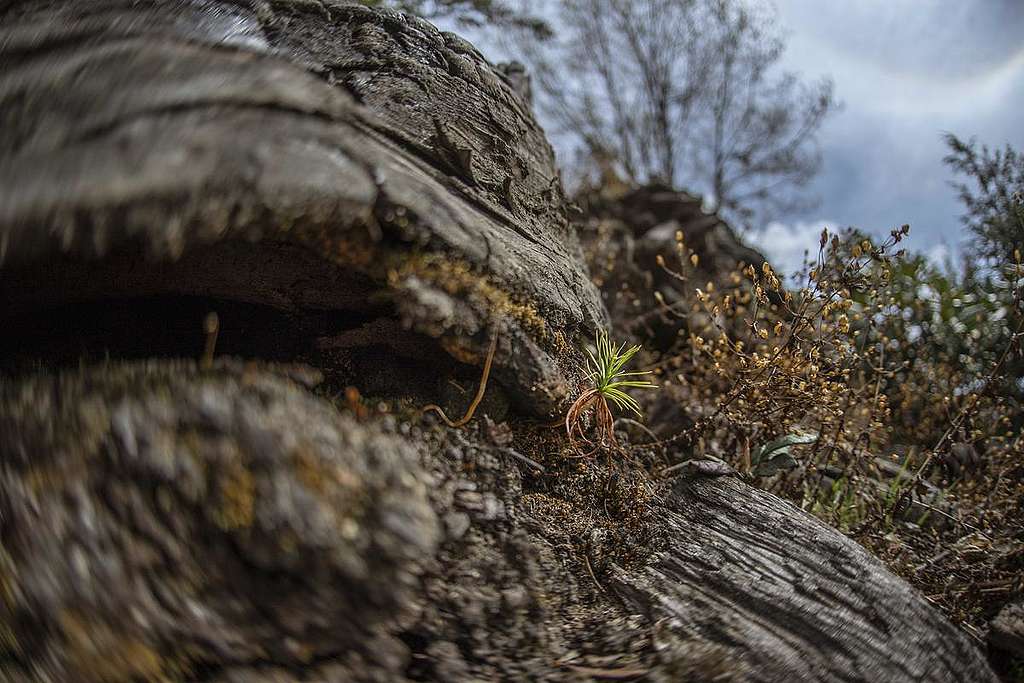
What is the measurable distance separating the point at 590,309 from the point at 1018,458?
234 centimetres

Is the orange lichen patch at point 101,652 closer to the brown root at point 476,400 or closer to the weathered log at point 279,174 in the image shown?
the weathered log at point 279,174

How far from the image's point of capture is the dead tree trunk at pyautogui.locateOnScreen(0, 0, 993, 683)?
1233mm

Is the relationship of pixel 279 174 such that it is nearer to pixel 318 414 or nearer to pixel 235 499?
pixel 318 414

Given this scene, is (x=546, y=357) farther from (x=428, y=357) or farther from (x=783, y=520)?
(x=783, y=520)

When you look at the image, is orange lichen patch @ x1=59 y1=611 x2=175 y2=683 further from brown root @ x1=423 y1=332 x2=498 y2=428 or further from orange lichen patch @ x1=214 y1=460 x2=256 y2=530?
brown root @ x1=423 y1=332 x2=498 y2=428

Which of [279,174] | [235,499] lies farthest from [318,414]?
[279,174]

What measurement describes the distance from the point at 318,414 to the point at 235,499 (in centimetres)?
26

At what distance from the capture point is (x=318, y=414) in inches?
54.8

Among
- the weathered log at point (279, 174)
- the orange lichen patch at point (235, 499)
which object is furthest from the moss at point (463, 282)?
the orange lichen patch at point (235, 499)

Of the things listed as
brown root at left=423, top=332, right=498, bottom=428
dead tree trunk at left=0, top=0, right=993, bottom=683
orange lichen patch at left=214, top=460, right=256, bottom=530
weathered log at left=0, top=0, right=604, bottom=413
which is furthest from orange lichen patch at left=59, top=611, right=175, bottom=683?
brown root at left=423, top=332, right=498, bottom=428

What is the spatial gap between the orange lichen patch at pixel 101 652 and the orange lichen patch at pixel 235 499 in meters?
0.30

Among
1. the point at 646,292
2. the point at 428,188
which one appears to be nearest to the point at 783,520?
the point at 428,188

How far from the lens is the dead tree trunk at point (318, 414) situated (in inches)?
48.6

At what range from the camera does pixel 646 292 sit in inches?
200
